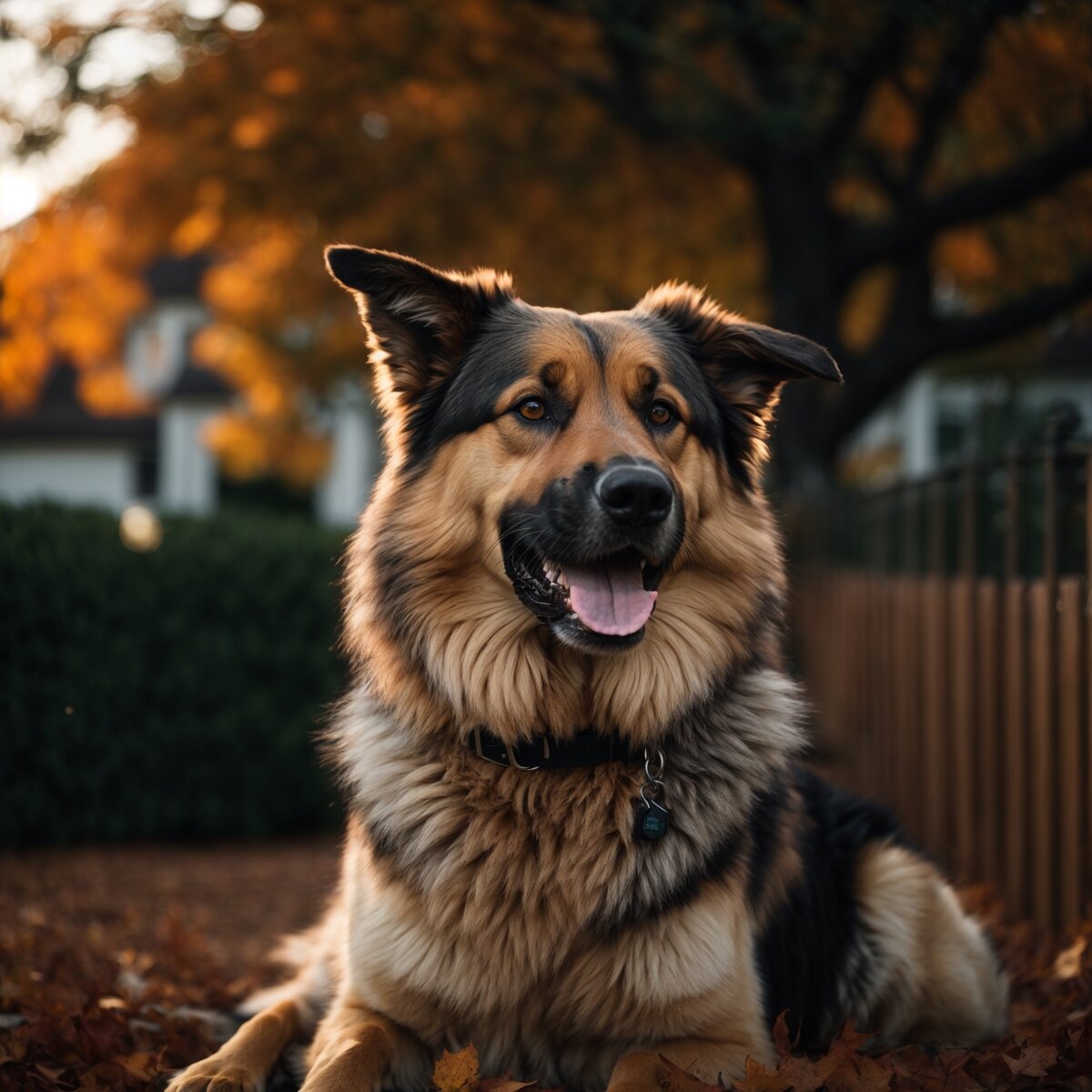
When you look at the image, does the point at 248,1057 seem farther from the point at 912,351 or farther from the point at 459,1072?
the point at 912,351

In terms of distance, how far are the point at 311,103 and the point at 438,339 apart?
26.2 feet

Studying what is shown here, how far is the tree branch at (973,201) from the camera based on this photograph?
9.19 metres

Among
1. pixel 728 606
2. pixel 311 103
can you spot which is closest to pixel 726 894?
pixel 728 606

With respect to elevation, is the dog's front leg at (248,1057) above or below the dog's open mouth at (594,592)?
below

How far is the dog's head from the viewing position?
3.21 meters

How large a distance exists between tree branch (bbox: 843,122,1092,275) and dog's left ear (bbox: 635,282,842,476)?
5.64 meters

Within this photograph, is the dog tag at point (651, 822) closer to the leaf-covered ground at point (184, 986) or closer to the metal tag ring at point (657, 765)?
the metal tag ring at point (657, 765)

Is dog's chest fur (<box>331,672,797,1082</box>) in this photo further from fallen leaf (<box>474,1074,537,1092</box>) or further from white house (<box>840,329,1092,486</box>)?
white house (<box>840,329,1092,486</box>)

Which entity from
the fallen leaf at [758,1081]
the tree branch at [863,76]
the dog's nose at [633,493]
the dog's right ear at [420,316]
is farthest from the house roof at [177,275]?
the fallen leaf at [758,1081]

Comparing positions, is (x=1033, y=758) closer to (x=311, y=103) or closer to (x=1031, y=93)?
(x=1031, y=93)

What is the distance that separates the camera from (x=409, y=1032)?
3207 millimetres

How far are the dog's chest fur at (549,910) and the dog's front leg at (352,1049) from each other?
0.06m

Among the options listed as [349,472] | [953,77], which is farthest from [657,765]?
[349,472]

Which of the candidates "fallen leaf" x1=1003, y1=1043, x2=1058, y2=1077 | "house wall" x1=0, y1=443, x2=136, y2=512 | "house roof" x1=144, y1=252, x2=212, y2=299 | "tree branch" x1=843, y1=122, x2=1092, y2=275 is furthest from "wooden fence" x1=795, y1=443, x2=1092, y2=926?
"house wall" x1=0, y1=443, x2=136, y2=512
